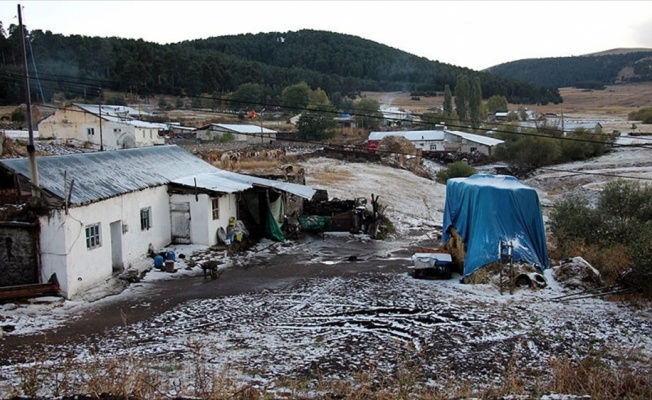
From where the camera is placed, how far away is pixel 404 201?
34.2 m

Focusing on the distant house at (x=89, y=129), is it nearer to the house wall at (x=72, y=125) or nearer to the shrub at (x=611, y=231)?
the house wall at (x=72, y=125)

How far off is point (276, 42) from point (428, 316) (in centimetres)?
16512

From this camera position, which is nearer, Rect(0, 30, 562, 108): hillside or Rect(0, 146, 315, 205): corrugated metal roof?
Rect(0, 146, 315, 205): corrugated metal roof

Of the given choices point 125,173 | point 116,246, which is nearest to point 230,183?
point 125,173

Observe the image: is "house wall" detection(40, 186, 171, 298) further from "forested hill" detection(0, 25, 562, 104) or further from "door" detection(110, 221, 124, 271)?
"forested hill" detection(0, 25, 562, 104)

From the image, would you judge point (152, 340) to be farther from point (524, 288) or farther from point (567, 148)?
point (567, 148)

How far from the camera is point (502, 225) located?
17.0 meters

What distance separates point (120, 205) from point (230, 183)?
5.72m

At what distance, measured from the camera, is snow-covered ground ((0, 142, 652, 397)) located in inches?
380

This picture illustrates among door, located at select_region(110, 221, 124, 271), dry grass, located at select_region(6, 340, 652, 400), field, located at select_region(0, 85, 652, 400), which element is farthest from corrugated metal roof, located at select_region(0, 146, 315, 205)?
dry grass, located at select_region(6, 340, 652, 400)

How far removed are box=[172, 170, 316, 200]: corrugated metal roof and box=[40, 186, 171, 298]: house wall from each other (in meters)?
1.50

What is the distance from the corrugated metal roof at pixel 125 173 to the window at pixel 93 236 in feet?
2.46

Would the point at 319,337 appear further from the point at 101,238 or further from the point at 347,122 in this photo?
the point at 347,122

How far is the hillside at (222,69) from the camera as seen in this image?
77.4 meters
